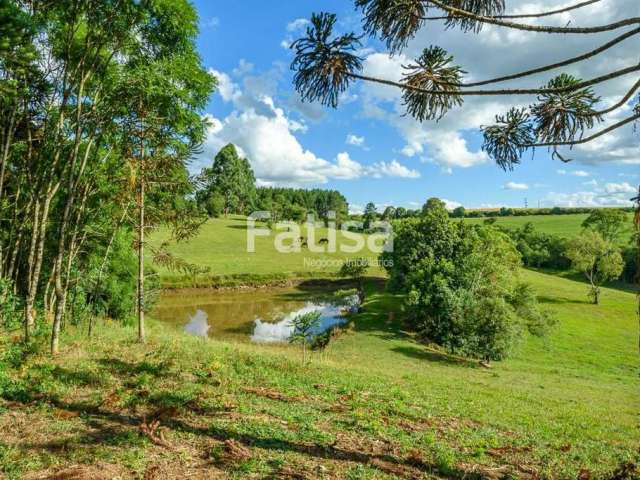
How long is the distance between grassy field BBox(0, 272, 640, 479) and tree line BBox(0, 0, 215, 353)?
→ 7.54ft

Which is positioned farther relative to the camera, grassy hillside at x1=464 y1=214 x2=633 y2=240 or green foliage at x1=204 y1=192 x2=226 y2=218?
grassy hillside at x1=464 y1=214 x2=633 y2=240

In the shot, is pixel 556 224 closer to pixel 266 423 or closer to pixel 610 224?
pixel 610 224

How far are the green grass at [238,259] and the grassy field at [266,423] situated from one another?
115 ft

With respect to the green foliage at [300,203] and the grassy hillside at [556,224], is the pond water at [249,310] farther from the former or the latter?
the grassy hillside at [556,224]

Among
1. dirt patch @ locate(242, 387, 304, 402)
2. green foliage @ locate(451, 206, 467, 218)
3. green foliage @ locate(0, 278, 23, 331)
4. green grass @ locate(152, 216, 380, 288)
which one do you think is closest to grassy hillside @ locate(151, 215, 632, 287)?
green grass @ locate(152, 216, 380, 288)

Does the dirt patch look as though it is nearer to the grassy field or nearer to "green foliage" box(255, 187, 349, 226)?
the grassy field

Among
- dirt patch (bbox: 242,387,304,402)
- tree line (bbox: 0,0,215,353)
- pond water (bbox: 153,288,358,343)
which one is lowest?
pond water (bbox: 153,288,358,343)

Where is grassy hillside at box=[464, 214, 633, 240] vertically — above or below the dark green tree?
below

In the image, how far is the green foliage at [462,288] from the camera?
950 inches

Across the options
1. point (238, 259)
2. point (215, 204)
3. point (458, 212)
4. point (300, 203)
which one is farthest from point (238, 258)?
point (458, 212)

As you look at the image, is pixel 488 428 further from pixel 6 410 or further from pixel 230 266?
pixel 230 266

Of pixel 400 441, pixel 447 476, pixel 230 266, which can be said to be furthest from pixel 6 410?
pixel 230 266

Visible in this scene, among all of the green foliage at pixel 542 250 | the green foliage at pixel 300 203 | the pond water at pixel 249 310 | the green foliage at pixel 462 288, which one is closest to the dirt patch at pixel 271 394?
the green foliage at pixel 462 288

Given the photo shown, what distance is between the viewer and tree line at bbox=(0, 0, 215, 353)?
8508 millimetres
